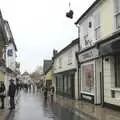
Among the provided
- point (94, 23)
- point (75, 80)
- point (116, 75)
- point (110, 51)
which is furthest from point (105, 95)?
point (75, 80)

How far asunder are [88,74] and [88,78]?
340 millimetres

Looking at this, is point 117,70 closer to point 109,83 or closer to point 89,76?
point 109,83

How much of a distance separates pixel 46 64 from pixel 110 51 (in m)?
92.0

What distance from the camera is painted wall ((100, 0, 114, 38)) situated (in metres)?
24.4

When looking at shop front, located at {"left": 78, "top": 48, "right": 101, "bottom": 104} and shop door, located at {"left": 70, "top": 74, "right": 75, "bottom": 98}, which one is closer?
shop front, located at {"left": 78, "top": 48, "right": 101, "bottom": 104}

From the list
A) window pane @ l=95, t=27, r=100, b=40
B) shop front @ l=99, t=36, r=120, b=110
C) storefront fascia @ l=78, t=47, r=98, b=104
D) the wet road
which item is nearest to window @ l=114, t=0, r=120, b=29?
shop front @ l=99, t=36, r=120, b=110

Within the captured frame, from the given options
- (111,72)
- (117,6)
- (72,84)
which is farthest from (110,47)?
(72,84)

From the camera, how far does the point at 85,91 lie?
32312 mm

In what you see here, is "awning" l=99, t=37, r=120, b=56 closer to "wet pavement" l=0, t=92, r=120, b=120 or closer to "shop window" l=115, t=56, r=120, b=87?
"shop window" l=115, t=56, r=120, b=87

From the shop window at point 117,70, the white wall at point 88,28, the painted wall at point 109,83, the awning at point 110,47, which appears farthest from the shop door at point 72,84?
the shop window at point 117,70

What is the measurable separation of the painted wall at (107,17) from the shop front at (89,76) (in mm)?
1983

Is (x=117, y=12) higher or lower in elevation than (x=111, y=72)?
higher

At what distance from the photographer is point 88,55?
30.3m

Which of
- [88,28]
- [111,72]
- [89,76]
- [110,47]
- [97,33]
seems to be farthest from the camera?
[88,28]
